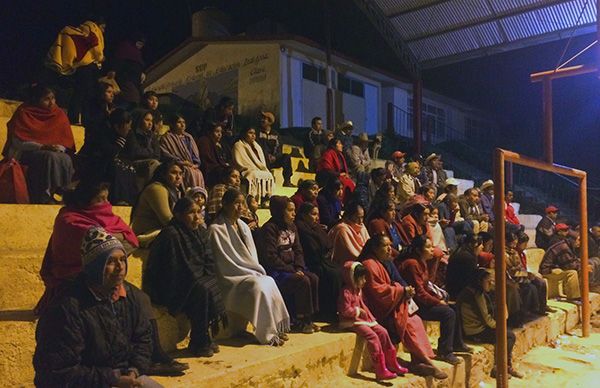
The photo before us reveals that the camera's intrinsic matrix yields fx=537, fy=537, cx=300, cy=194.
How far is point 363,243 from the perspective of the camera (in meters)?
6.30

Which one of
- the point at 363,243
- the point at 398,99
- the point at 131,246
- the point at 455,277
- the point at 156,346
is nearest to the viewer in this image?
the point at 156,346

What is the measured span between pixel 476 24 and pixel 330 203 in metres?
7.71

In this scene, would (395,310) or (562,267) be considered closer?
(395,310)

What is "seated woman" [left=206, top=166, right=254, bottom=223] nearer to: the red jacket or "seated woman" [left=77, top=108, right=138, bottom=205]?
"seated woman" [left=77, top=108, right=138, bottom=205]

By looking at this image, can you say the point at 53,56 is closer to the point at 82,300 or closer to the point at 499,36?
the point at 82,300

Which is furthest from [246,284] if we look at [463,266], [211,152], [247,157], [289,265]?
[247,157]

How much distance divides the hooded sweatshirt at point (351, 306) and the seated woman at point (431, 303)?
2.83 feet

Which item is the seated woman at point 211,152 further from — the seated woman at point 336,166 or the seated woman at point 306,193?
the seated woman at point 336,166

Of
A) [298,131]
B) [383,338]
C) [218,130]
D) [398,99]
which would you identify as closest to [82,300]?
[383,338]

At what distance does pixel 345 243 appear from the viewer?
6.11 m

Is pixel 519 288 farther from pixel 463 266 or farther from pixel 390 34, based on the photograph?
pixel 390 34

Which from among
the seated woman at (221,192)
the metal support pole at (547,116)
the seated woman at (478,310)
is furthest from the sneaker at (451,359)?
the metal support pole at (547,116)

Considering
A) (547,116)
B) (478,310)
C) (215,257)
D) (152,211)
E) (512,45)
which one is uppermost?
(512,45)

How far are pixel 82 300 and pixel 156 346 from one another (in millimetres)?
850
